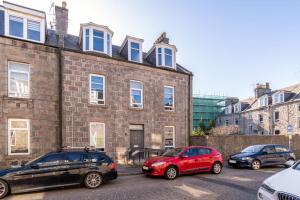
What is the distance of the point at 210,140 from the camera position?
17.8 meters

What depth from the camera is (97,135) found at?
49.4ft

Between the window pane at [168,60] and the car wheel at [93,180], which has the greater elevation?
the window pane at [168,60]

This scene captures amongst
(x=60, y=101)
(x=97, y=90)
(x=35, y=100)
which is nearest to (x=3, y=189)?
(x=35, y=100)

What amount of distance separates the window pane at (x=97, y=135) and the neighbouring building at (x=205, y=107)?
5025 centimetres

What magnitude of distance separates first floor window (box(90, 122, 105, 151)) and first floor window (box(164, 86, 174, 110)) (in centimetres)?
584

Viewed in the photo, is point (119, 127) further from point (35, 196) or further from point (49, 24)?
point (49, 24)

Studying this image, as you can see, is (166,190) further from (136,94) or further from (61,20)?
(61,20)

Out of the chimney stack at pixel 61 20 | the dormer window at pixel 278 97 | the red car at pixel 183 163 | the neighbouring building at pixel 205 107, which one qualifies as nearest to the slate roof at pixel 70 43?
the chimney stack at pixel 61 20

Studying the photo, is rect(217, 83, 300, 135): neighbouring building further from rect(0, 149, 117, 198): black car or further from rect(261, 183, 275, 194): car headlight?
rect(261, 183, 275, 194): car headlight

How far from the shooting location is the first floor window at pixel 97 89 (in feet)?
49.7

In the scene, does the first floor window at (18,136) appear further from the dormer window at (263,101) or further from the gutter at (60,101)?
the dormer window at (263,101)

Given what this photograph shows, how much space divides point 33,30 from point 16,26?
94 centimetres

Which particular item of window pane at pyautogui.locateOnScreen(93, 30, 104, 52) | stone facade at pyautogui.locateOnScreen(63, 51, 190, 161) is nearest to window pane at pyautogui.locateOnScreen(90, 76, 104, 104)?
stone facade at pyautogui.locateOnScreen(63, 51, 190, 161)

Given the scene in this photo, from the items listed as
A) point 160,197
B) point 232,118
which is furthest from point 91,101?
point 232,118
